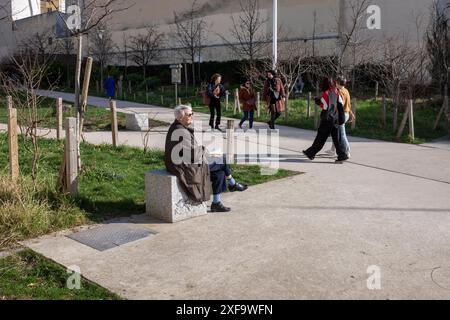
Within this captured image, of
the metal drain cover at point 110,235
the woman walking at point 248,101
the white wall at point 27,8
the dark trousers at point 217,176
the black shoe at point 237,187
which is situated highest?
the white wall at point 27,8

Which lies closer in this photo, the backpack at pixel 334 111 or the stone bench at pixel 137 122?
the backpack at pixel 334 111

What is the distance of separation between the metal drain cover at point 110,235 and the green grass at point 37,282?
1.92 ft

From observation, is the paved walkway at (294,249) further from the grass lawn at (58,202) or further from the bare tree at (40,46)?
the bare tree at (40,46)

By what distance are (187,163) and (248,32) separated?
77.9ft

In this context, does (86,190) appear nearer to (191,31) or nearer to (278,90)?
(278,90)

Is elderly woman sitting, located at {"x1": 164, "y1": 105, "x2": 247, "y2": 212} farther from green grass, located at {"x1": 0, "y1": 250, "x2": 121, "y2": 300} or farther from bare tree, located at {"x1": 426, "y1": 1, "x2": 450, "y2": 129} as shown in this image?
bare tree, located at {"x1": 426, "y1": 1, "x2": 450, "y2": 129}

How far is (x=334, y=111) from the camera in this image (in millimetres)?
9805

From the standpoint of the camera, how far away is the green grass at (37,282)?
432 centimetres

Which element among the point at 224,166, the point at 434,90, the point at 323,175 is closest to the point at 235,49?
the point at 434,90

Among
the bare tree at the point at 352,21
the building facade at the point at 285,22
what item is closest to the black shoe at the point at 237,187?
the building facade at the point at 285,22

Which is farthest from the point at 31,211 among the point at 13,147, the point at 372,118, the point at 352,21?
the point at 352,21

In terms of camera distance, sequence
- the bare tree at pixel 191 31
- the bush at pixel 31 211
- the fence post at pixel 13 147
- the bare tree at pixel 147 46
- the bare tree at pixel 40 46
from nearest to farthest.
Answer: the bush at pixel 31 211, the fence post at pixel 13 147, the bare tree at pixel 40 46, the bare tree at pixel 191 31, the bare tree at pixel 147 46

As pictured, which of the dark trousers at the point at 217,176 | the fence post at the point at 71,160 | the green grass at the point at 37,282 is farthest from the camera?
the dark trousers at the point at 217,176
